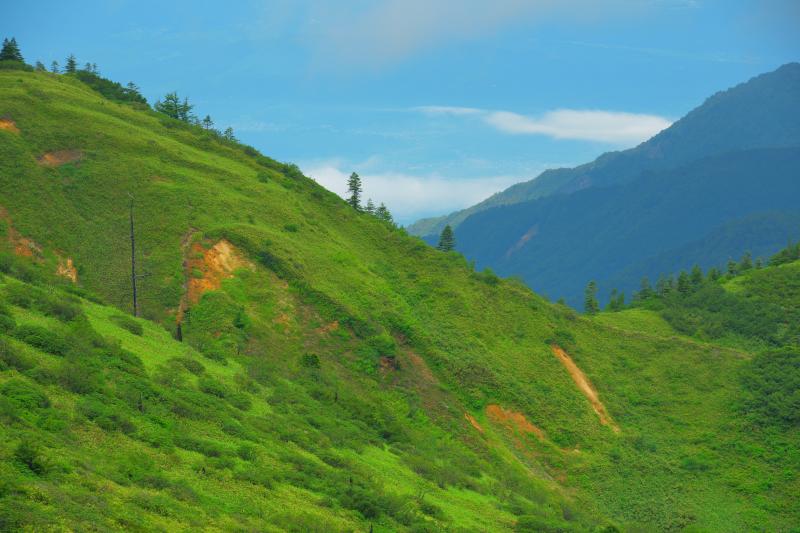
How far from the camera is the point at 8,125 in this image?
69.4m

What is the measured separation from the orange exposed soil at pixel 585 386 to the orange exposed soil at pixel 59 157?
152 ft

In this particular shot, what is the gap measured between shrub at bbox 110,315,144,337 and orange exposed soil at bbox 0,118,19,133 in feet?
115

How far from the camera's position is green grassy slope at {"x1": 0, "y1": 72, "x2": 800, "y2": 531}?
90.7 feet

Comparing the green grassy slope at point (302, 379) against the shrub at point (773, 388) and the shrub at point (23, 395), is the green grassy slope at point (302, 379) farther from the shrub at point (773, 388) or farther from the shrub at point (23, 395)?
the shrub at point (773, 388)

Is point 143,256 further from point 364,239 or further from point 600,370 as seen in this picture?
point 600,370

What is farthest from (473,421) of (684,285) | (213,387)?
(684,285)

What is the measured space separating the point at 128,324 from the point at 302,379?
13035mm

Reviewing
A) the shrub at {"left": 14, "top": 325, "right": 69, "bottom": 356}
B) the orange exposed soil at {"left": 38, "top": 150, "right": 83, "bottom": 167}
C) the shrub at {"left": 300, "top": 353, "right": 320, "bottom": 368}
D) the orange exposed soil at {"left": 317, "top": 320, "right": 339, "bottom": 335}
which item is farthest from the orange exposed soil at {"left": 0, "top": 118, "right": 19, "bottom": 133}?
the shrub at {"left": 14, "top": 325, "right": 69, "bottom": 356}

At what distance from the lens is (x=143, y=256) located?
201ft

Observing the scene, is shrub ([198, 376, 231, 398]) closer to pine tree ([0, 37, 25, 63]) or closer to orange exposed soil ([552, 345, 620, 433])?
orange exposed soil ([552, 345, 620, 433])

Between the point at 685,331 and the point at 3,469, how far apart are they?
248ft

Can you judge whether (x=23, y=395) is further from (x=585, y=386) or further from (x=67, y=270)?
(x=585, y=386)

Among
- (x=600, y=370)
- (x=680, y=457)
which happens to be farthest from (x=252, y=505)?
(x=600, y=370)

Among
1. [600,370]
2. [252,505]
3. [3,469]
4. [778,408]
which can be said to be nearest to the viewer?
[3,469]
